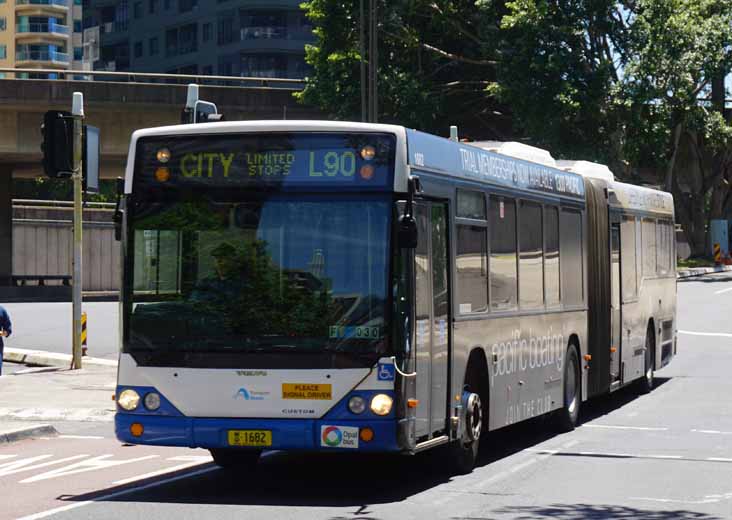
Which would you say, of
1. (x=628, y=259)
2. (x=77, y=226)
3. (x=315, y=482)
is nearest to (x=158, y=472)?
(x=315, y=482)

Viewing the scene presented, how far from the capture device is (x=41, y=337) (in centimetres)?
3481

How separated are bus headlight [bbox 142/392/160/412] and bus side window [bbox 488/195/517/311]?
3.69 metres

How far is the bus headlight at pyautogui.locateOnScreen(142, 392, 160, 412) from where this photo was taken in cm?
1187

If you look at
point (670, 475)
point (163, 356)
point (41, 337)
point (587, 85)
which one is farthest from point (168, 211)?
point (587, 85)

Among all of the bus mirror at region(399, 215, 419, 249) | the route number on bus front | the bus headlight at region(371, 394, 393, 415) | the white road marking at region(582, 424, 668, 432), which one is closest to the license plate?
the bus headlight at region(371, 394, 393, 415)

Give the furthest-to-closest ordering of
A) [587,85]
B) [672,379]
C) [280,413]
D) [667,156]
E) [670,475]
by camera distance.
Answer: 1. [667,156]
2. [587,85]
3. [672,379]
4. [670,475]
5. [280,413]

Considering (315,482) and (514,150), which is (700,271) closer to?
(514,150)

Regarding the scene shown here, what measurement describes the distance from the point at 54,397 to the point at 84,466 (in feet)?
22.4

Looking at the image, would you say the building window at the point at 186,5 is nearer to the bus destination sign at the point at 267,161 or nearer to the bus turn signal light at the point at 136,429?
the bus destination sign at the point at 267,161

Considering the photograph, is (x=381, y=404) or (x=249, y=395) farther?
(x=249, y=395)

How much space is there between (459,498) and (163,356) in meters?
2.54

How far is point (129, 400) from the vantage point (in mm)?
11938

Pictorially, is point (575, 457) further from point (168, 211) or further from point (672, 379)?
point (672, 379)

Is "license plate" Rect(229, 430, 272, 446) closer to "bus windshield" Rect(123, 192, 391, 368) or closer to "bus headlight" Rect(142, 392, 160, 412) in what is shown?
"bus windshield" Rect(123, 192, 391, 368)
